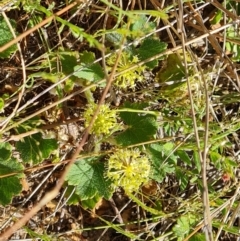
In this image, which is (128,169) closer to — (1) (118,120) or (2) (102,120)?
(2) (102,120)

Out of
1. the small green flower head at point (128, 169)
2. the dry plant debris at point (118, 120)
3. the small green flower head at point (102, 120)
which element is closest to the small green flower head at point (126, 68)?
the dry plant debris at point (118, 120)

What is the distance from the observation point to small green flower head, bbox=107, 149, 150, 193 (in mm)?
1503

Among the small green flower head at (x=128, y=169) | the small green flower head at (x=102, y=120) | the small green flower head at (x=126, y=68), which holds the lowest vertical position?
the small green flower head at (x=128, y=169)

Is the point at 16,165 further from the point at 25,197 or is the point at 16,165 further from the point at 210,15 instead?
the point at 210,15

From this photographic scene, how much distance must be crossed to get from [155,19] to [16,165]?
792mm

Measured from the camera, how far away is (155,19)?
1765mm

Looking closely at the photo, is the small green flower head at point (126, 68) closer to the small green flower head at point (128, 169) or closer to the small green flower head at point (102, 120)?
the small green flower head at point (102, 120)

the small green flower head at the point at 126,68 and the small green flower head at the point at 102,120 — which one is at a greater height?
the small green flower head at the point at 126,68

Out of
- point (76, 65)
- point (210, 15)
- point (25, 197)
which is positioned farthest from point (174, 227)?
point (210, 15)

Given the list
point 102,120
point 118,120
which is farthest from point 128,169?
point 118,120

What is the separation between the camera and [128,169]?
58.8 inches

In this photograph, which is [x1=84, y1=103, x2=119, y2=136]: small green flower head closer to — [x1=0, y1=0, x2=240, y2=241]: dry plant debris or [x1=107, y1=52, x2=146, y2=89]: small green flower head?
[x1=0, y1=0, x2=240, y2=241]: dry plant debris

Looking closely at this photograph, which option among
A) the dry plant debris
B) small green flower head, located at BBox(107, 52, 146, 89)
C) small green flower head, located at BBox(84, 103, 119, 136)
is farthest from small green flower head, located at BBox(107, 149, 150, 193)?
small green flower head, located at BBox(107, 52, 146, 89)

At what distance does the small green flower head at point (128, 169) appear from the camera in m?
1.50
